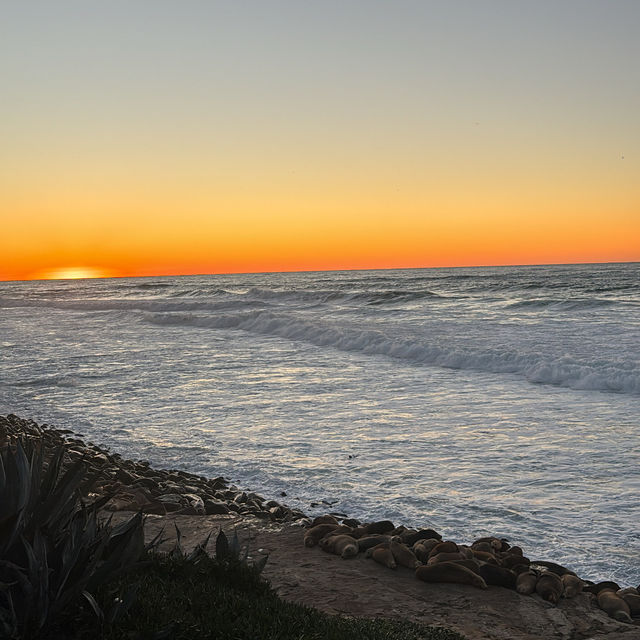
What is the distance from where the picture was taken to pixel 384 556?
4.45 metres

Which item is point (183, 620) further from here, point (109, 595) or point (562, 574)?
point (562, 574)

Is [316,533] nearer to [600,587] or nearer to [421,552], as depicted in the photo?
[421,552]

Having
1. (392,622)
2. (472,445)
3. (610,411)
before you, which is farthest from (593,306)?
(392,622)

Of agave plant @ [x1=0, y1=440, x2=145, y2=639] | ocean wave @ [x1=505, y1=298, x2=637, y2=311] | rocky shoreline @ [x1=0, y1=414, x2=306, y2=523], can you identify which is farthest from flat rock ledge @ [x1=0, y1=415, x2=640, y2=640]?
ocean wave @ [x1=505, y1=298, x2=637, y2=311]

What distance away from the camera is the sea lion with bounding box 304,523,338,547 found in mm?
4793

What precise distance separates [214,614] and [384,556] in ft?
5.77

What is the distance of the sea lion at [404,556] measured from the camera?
4379mm

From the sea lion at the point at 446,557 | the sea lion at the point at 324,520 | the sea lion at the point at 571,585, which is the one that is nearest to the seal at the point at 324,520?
the sea lion at the point at 324,520

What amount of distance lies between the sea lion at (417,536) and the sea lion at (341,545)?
0.39m

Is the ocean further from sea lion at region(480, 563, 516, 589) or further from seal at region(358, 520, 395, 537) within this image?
sea lion at region(480, 563, 516, 589)

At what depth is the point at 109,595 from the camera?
2.89 metres

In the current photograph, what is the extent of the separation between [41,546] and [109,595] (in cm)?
43

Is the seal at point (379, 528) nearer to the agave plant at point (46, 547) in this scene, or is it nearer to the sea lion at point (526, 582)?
the sea lion at point (526, 582)

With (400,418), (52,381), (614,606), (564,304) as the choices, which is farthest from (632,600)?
(564,304)
